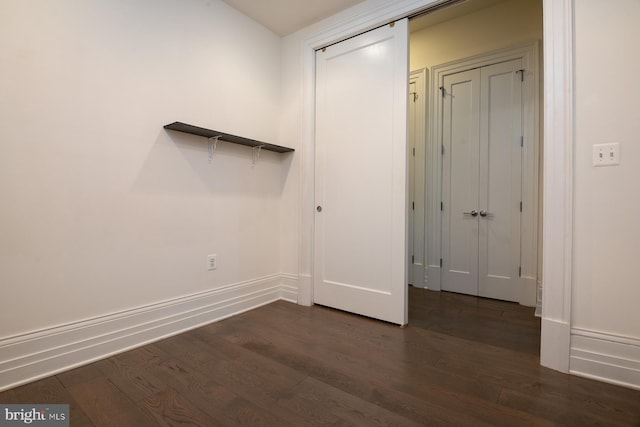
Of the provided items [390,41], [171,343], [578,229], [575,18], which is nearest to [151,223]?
[171,343]

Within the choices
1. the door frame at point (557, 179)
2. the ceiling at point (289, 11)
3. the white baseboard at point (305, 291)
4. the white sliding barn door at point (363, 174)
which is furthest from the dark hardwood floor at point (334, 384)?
the ceiling at point (289, 11)

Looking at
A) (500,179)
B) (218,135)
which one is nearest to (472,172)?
(500,179)

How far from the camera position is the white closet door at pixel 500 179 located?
2.85 meters

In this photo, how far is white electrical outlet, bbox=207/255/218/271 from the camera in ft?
7.70

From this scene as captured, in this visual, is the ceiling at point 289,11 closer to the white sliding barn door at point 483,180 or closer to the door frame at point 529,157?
the door frame at point 529,157

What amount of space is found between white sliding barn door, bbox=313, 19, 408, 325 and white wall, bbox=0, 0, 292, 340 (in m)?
0.69

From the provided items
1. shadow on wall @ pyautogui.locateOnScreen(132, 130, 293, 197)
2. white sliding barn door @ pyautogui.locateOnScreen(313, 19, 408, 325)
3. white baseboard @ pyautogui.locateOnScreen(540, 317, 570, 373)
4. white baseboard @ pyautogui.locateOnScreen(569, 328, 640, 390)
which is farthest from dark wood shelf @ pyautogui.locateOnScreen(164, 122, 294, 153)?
white baseboard @ pyautogui.locateOnScreen(569, 328, 640, 390)

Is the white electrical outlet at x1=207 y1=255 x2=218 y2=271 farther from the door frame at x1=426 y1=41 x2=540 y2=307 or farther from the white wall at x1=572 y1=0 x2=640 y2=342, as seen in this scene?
the door frame at x1=426 y1=41 x2=540 y2=307

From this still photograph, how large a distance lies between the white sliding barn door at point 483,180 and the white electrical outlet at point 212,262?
2.46 metres

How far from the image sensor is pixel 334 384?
1513 millimetres

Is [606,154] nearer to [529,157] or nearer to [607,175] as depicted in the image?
[607,175]

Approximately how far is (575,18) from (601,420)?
201 centimetres

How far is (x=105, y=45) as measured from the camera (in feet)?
5.81

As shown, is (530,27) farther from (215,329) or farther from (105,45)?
(215,329)
